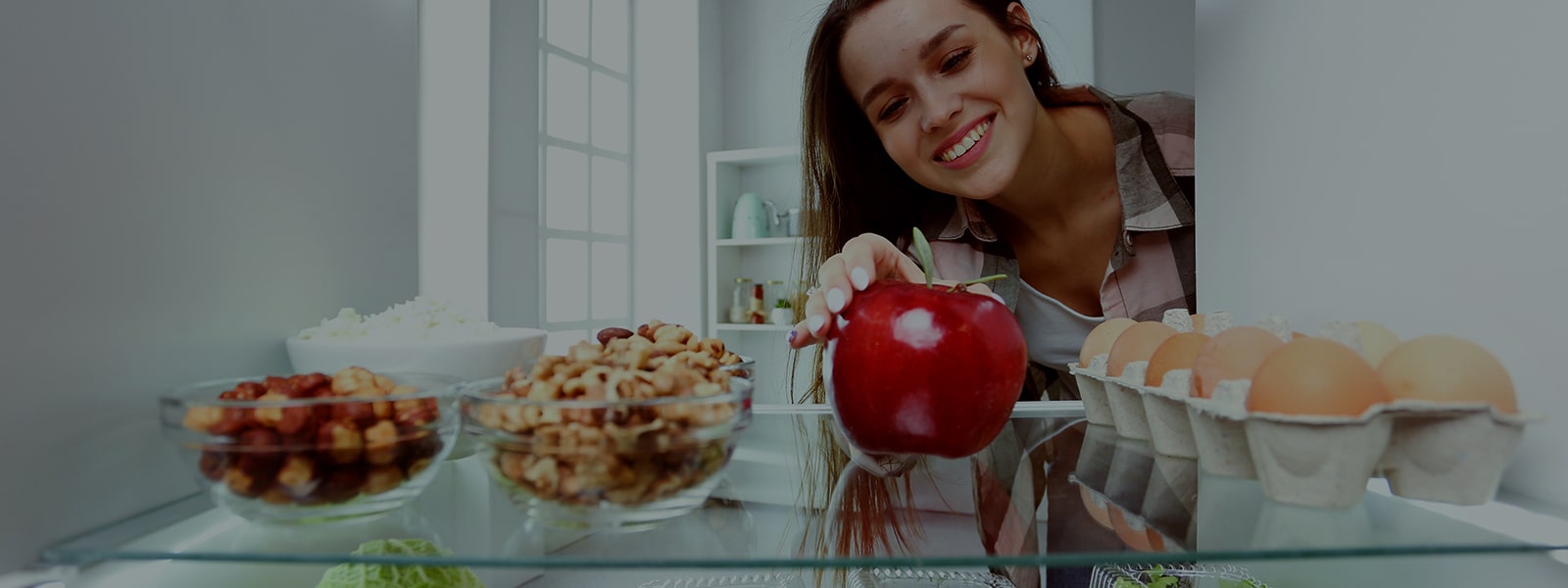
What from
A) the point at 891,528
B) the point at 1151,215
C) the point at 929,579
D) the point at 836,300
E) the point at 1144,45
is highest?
the point at 1144,45

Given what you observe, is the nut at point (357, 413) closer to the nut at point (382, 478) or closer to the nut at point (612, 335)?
the nut at point (382, 478)

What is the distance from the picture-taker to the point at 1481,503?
14.5 inches

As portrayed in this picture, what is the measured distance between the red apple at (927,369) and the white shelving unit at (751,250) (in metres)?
2.46

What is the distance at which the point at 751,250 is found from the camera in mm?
3283

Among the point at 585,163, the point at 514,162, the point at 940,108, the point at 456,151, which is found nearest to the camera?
the point at 940,108

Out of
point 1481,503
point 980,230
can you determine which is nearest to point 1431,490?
point 1481,503

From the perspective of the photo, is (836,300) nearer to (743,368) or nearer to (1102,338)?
(743,368)

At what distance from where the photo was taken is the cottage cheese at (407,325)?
0.64 metres

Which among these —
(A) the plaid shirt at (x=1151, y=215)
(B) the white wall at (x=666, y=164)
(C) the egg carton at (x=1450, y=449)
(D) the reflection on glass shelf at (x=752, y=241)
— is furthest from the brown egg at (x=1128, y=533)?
(B) the white wall at (x=666, y=164)

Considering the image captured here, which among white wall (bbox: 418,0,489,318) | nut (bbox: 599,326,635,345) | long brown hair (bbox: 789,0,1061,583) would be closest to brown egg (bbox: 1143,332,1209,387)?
nut (bbox: 599,326,635,345)

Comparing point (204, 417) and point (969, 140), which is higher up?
point (969, 140)

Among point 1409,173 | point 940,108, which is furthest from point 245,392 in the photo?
point 940,108

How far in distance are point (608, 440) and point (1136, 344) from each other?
367mm

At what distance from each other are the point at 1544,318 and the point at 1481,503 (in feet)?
0.35
